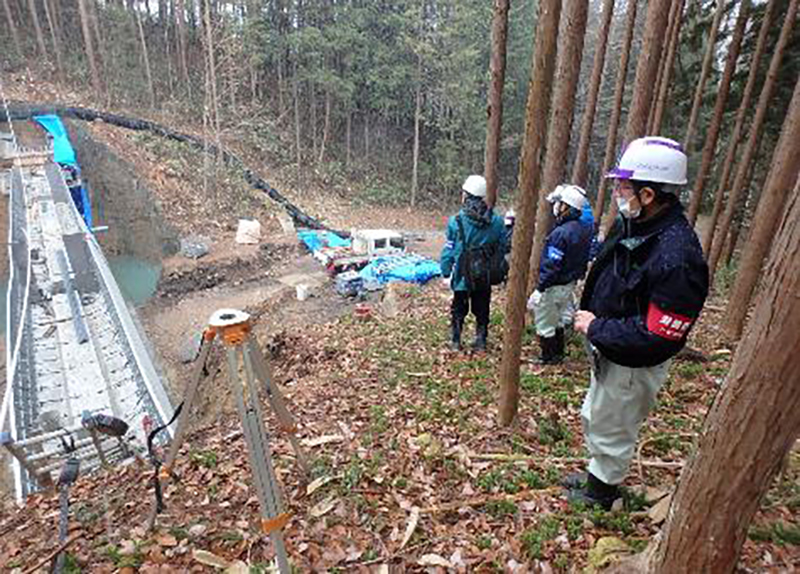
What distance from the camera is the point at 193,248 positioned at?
24203mm

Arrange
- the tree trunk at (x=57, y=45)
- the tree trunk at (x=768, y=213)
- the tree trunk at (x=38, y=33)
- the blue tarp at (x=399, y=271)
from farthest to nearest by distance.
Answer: the tree trunk at (x=57, y=45)
the tree trunk at (x=38, y=33)
the blue tarp at (x=399, y=271)
the tree trunk at (x=768, y=213)

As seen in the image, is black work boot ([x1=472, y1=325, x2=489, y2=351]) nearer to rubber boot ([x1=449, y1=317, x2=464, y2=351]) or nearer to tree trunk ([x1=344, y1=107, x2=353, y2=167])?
rubber boot ([x1=449, y1=317, x2=464, y2=351])

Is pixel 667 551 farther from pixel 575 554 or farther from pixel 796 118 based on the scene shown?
pixel 796 118

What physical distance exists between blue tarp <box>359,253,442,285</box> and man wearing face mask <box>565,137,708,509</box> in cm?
1688

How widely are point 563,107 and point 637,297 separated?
435cm

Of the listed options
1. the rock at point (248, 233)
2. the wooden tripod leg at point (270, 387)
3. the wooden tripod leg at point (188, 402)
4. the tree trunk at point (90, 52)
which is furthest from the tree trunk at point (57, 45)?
the wooden tripod leg at point (270, 387)

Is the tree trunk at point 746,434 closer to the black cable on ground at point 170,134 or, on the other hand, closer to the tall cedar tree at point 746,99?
the tall cedar tree at point 746,99

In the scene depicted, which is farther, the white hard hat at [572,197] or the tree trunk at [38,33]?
the tree trunk at [38,33]

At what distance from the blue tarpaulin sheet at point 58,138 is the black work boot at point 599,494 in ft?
91.6

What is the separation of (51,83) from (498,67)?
3491 cm

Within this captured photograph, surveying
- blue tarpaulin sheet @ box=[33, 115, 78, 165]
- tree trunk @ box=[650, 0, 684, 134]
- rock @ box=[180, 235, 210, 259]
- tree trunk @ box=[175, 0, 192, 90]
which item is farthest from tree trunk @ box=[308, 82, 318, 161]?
tree trunk @ box=[650, 0, 684, 134]

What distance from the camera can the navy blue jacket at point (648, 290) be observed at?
A: 2.75m

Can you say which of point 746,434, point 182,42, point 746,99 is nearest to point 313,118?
point 182,42

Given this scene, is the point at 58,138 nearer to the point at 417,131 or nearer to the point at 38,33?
the point at 38,33
